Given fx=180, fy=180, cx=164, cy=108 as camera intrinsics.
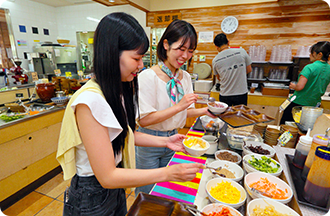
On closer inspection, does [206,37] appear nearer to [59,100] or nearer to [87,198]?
[59,100]

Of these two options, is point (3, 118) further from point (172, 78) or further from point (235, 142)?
point (235, 142)

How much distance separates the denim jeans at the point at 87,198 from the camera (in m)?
0.94

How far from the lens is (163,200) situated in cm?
88

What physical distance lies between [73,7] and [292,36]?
258 inches

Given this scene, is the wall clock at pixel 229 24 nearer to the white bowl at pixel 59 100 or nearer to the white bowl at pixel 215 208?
the white bowl at pixel 59 100

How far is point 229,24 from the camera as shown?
4344mm

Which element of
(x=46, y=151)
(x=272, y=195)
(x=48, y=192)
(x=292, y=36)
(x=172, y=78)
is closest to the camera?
(x=272, y=195)

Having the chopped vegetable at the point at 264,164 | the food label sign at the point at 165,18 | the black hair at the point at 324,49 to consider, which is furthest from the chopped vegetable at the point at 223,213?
the food label sign at the point at 165,18

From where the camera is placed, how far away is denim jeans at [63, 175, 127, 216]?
0.94m

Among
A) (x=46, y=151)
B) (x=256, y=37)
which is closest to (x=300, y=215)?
(x=46, y=151)

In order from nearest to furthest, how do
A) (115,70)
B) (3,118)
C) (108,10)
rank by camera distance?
(115,70), (3,118), (108,10)

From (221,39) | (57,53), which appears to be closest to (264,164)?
(221,39)

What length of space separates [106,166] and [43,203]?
80.0 inches

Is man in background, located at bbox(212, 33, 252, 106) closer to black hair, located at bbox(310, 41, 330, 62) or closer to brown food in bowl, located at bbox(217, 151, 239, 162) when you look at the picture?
black hair, located at bbox(310, 41, 330, 62)
